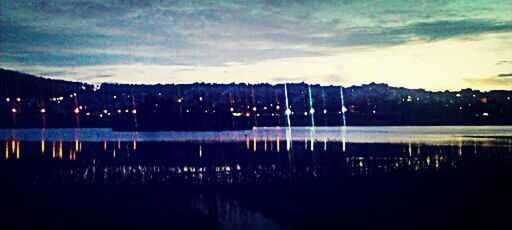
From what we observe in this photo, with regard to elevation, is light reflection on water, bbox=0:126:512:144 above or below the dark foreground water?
above

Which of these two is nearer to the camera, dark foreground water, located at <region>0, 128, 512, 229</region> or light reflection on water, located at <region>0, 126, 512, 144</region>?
dark foreground water, located at <region>0, 128, 512, 229</region>

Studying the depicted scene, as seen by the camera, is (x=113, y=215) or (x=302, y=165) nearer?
(x=113, y=215)

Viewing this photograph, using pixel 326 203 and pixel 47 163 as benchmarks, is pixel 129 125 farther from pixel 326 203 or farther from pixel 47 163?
pixel 326 203

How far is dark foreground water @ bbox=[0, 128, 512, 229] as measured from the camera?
21.5m

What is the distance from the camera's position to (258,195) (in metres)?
27.9

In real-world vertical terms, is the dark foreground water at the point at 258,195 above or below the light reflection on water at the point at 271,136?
below

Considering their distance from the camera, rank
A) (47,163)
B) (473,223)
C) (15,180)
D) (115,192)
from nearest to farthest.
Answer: (473,223) < (115,192) < (15,180) < (47,163)

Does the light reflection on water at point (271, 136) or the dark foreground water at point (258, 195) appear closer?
the dark foreground water at point (258, 195)

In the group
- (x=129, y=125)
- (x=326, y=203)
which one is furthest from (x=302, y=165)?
(x=129, y=125)

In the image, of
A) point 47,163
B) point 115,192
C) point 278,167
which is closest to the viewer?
point 115,192

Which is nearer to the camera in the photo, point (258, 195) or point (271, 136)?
point (258, 195)

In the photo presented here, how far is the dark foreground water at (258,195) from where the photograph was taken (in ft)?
70.6

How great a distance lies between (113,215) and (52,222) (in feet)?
8.96

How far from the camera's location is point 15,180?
32.0m
